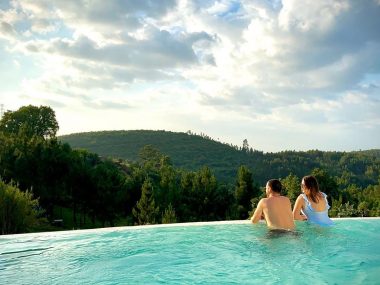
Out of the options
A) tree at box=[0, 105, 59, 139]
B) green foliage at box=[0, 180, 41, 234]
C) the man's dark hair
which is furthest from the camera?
tree at box=[0, 105, 59, 139]

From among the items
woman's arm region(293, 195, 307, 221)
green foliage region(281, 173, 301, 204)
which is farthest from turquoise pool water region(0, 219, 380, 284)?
green foliage region(281, 173, 301, 204)

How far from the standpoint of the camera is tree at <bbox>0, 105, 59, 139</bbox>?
60.3 meters

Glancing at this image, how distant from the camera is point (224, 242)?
8445 mm

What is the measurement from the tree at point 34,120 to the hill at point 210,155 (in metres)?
49.2

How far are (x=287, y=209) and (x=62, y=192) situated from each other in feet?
90.3

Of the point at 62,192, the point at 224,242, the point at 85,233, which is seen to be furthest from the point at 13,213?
the point at 62,192

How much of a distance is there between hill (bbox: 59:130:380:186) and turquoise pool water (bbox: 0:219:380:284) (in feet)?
304

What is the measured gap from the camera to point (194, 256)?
7.43 m

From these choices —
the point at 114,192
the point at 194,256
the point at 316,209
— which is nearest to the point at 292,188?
the point at 114,192

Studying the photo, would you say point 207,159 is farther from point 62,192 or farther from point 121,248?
point 121,248

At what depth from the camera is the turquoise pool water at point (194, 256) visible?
606 centimetres

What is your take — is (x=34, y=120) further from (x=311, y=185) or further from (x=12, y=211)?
(x=311, y=185)

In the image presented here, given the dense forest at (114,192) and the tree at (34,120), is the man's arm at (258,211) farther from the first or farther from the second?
the tree at (34,120)

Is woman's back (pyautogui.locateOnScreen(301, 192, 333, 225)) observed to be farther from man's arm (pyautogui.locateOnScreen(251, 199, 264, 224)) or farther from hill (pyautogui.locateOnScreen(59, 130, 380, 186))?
hill (pyautogui.locateOnScreen(59, 130, 380, 186))
